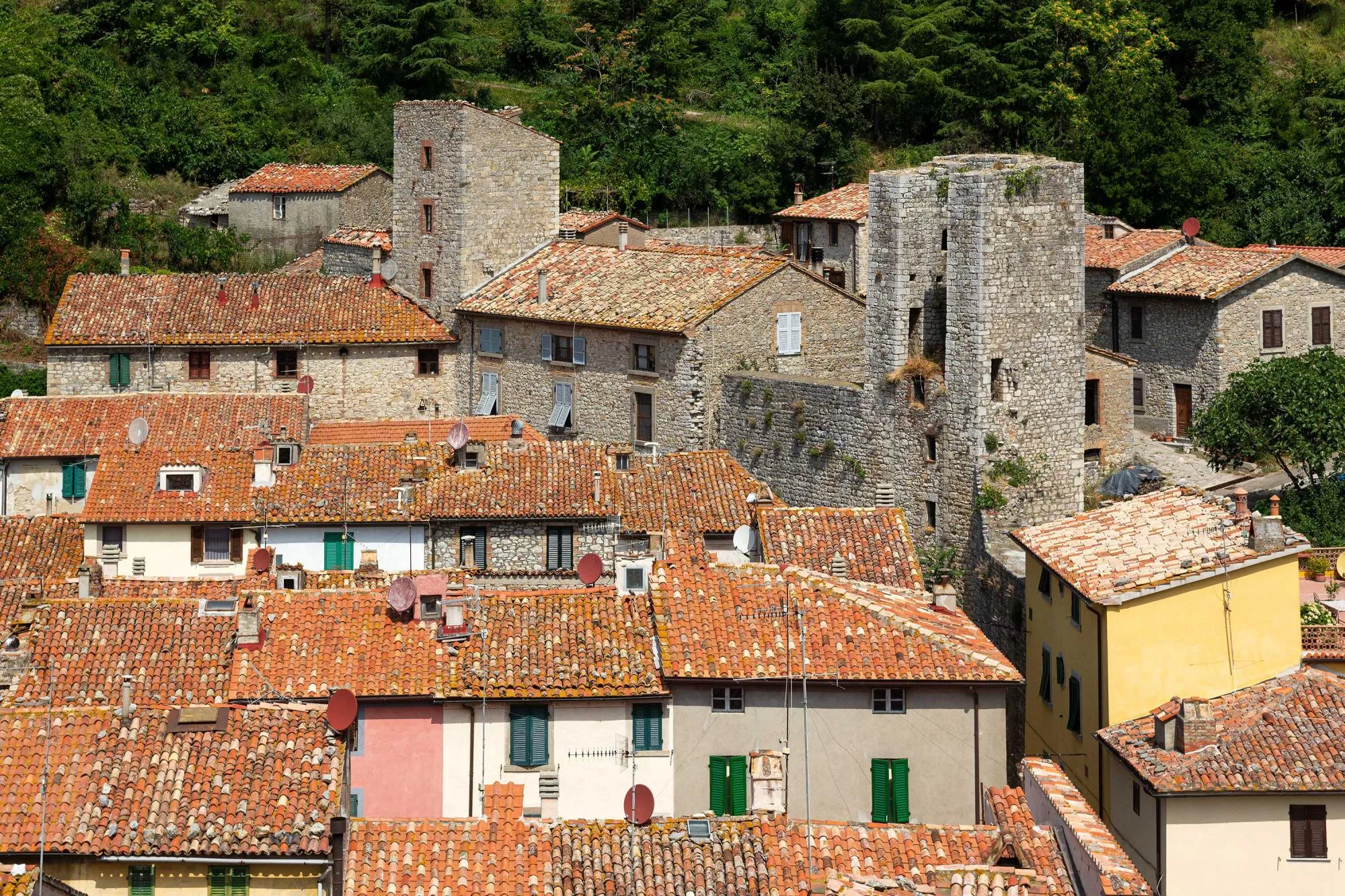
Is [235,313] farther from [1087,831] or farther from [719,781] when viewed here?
→ [1087,831]

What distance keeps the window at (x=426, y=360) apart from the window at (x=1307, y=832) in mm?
27745

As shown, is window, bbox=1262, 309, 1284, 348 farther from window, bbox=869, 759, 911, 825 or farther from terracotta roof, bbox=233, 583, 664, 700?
window, bbox=869, 759, 911, 825

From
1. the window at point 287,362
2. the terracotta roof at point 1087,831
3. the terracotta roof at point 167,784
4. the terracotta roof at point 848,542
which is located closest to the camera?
the terracotta roof at point 1087,831

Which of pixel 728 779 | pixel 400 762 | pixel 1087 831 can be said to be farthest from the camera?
pixel 728 779

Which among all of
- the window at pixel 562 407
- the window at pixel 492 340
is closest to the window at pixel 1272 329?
the window at pixel 562 407

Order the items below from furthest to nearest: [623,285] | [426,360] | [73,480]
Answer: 1. [426,360]
2. [623,285]
3. [73,480]

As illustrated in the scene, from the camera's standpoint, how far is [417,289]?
172 feet

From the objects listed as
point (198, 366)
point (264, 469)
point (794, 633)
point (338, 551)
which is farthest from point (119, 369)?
point (794, 633)

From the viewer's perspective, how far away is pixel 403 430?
46844mm

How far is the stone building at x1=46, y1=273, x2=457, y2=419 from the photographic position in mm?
50531

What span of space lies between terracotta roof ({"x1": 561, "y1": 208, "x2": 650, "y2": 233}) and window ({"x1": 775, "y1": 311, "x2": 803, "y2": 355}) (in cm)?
885

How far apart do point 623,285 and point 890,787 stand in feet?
72.1

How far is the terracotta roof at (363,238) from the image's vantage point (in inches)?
2143

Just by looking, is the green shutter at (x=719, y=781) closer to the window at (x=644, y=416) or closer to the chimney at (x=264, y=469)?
the chimney at (x=264, y=469)
